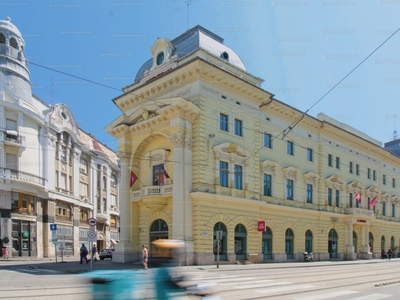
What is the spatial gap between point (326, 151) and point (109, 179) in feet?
117

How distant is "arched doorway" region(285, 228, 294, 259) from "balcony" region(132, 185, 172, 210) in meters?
11.9

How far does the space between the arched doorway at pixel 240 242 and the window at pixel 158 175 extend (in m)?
6.39

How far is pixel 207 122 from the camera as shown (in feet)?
A: 84.6

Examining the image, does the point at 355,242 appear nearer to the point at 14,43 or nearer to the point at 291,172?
the point at 291,172

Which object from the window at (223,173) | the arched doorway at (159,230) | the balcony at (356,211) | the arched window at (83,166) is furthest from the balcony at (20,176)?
the balcony at (356,211)

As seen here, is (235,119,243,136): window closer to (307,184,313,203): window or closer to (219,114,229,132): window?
(219,114,229,132): window

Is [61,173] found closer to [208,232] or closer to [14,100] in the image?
[14,100]

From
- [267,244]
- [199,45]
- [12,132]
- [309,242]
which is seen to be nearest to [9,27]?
[12,132]

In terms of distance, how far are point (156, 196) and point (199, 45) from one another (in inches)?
469

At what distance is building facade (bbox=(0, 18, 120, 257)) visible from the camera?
123 ft

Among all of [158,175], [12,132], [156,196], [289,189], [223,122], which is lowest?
[156,196]

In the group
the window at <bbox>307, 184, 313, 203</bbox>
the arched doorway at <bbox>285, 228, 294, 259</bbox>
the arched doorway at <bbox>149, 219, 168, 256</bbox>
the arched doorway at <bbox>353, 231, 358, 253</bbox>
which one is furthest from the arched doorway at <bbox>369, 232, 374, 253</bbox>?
the arched doorway at <bbox>149, 219, 168, 256</bbox>

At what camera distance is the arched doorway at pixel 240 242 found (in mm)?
26734

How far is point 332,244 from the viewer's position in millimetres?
37406
